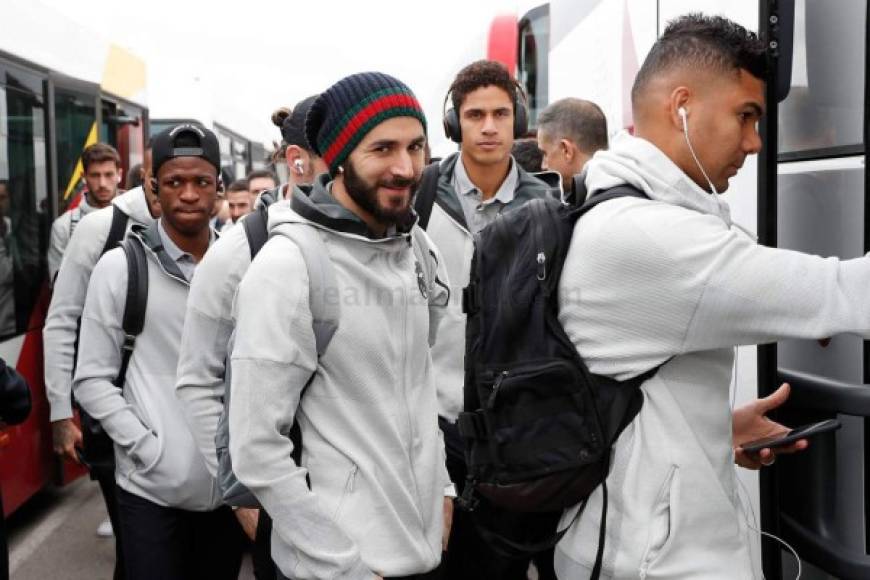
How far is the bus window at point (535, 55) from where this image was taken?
1005 cm

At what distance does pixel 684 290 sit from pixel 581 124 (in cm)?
283

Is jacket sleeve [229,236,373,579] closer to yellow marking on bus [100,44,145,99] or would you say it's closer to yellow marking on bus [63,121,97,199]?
yellow marking on bus [63,121,97,199]

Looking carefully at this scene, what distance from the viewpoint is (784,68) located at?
7.20 feet

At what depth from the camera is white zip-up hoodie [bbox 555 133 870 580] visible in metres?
1.94

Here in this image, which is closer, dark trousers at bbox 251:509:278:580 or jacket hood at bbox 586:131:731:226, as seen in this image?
jacket hood at bbox 586:131:731:226

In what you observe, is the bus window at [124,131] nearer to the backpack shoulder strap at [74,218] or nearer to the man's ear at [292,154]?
the backpack shoulder strap at [74,218]

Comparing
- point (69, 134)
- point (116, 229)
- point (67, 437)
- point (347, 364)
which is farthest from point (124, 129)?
point (347, 364)

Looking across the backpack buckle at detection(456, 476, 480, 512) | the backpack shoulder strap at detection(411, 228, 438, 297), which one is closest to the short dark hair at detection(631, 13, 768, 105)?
the backpack shoulder strap at detection(411, 228, 438, 297)

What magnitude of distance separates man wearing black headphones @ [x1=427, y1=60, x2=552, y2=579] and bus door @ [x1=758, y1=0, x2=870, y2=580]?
106 cm

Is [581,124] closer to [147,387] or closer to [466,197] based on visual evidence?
[466,197]

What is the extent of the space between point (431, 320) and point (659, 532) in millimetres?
1200

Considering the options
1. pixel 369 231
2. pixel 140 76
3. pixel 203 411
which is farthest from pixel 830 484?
pixel 140 76

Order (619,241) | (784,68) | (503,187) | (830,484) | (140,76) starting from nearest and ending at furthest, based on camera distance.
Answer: (619,241), (784,68), (830,484), (503,187), (140,76)

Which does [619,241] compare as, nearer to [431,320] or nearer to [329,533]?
[329,533]
